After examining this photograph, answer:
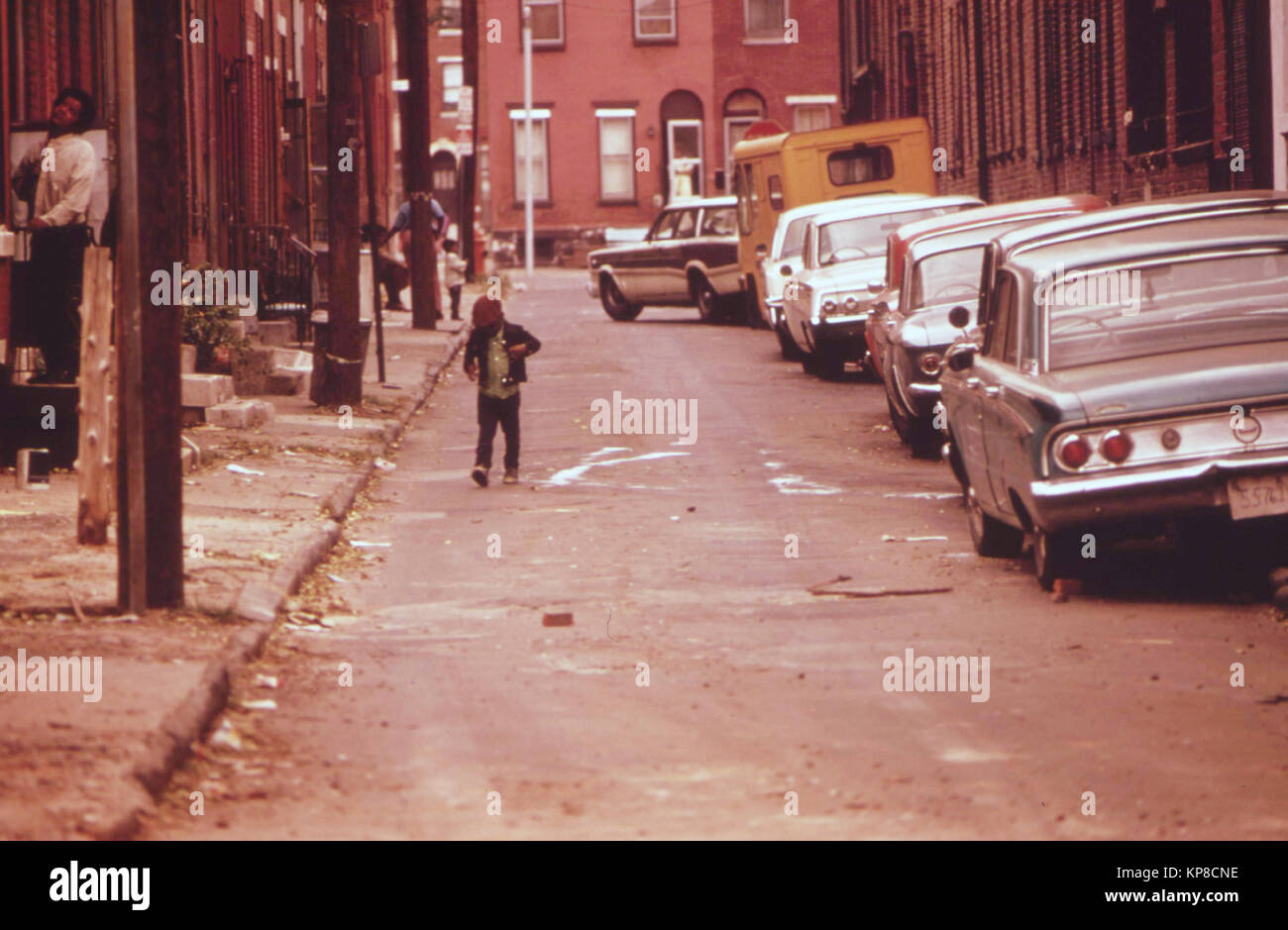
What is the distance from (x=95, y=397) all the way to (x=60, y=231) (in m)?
3.66

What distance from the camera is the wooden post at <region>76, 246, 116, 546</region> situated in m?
11.5

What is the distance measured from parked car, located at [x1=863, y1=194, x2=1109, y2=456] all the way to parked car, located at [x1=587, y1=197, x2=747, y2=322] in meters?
15.8

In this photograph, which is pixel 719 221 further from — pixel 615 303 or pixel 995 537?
pixel 995 537

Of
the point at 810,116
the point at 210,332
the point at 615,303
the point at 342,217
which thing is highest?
the point at 810,116

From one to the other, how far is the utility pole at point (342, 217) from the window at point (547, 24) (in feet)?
155

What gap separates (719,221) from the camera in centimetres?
3697

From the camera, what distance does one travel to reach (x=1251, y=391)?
9.68m

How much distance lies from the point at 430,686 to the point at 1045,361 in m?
3.51

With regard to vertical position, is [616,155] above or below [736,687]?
above

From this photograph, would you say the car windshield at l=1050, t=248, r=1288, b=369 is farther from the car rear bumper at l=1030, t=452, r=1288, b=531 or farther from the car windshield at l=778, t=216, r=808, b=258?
the car windshield at l=778, t=216, r=808, b=258

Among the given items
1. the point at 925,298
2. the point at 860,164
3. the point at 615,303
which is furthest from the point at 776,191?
the point at 925,298
